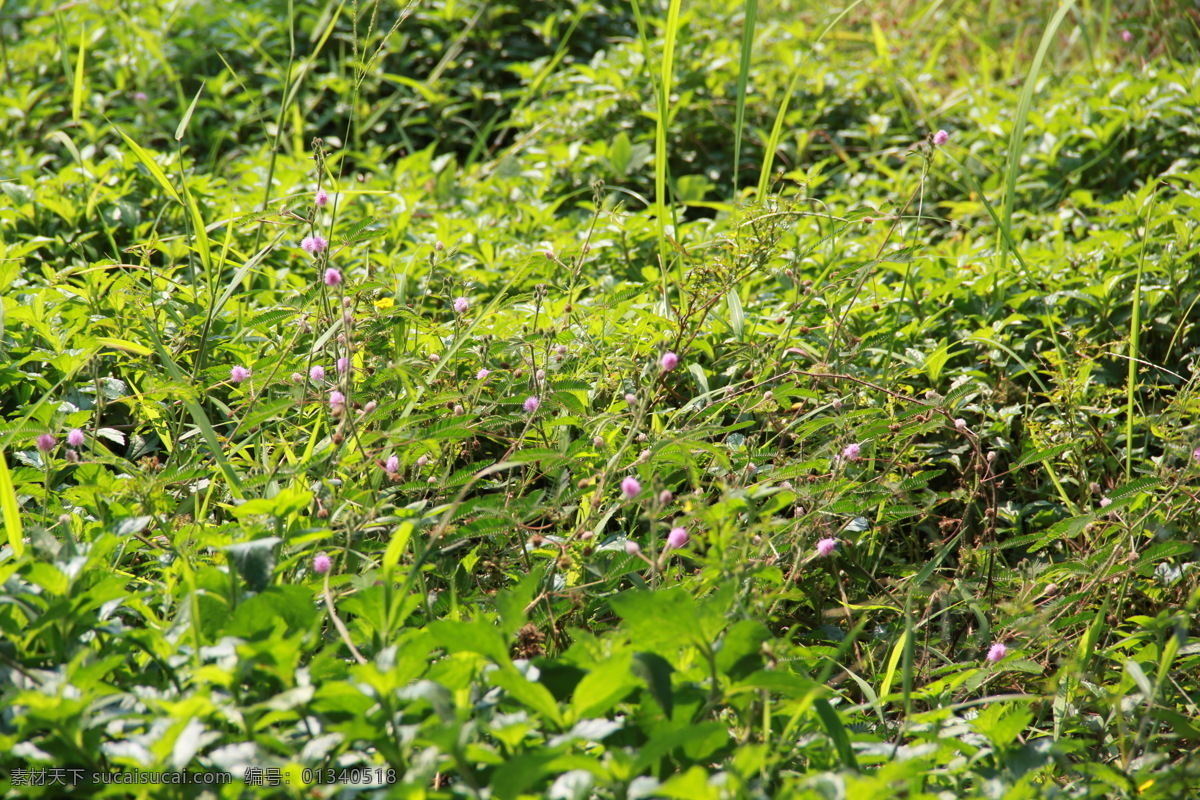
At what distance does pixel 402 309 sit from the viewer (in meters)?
1.99

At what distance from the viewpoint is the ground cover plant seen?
114 cm

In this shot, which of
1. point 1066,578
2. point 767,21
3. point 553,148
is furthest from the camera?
point 767,21

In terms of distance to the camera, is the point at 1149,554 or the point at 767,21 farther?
the point at 767,21

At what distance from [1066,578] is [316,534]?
4.67 ft

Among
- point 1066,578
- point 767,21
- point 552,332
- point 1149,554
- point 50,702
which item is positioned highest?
point 767,21

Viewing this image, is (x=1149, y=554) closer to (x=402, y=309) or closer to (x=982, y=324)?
(x=982, y=324)

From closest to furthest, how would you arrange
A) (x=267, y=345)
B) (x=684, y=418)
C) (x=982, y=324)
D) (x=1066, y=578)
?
(x=1066, y=578), (x=684, y=418), (x=267, y=345), (x=982, y=324)

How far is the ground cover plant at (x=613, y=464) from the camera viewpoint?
44.8 inches

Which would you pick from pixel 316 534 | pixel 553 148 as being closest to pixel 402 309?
pixel 316 534

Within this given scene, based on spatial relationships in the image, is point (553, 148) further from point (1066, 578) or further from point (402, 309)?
point (1066, 578)

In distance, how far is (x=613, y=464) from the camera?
1.50 m

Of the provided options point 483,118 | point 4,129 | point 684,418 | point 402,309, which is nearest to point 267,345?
point 402,309

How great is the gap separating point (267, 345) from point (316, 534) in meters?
1.09

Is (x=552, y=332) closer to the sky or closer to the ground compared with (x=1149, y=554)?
closer to the sky
